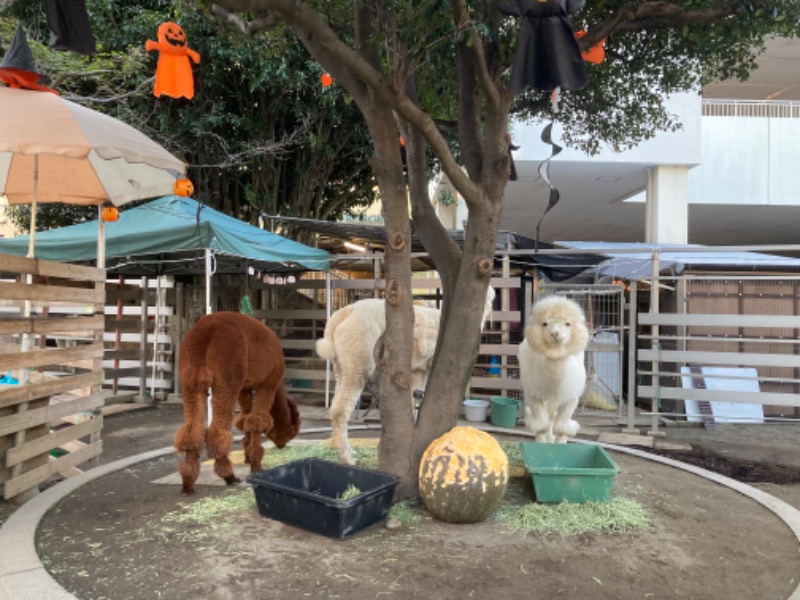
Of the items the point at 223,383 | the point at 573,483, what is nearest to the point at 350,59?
the point at 223,383

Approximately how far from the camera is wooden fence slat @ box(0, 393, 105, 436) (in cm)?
476

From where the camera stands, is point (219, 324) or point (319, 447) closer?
point (219, 324)

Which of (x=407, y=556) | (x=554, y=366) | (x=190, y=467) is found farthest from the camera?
(x=554, y=366)

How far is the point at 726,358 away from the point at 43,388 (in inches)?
329

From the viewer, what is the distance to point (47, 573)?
11.3 ft

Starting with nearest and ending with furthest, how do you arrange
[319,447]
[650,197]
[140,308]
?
1. [319,447]
2. [140,308]
3. [650,197]

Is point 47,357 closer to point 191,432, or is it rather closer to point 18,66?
point 191,432

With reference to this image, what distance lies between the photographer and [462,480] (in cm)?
434

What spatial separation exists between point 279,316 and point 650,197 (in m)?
10.1

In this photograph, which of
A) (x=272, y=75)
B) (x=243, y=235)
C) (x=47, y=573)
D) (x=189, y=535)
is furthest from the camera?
(x=272, y=75)

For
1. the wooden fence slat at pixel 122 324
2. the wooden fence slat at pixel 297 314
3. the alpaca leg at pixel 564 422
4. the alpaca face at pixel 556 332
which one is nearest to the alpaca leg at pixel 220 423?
the alpaca face at pixel 556 332

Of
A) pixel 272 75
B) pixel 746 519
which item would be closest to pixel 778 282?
pixel 746 519

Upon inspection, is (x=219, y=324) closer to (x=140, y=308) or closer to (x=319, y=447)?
(x=319, y=447)

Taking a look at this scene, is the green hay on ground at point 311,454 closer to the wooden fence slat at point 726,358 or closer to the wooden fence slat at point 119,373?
the wooden fence slat at point 726,358
